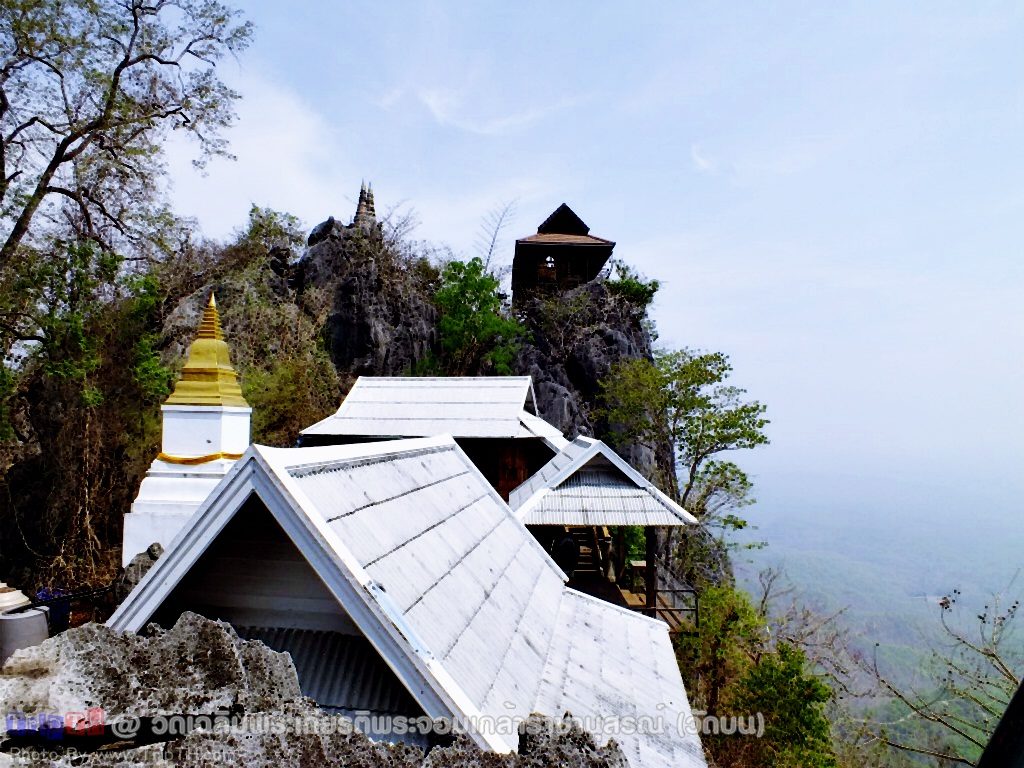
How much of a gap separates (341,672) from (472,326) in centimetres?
2296

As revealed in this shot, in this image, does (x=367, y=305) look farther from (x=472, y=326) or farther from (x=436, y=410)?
(x=436, y=410)

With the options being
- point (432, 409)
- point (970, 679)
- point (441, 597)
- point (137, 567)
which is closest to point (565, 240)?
point (432, 409)

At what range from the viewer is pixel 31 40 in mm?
10703

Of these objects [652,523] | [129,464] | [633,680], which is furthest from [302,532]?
[129,464]

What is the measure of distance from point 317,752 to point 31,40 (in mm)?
15072

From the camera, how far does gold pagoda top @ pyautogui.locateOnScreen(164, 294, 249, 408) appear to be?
23.8 feet

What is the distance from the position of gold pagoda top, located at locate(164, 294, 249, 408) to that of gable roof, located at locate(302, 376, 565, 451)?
6595 mm

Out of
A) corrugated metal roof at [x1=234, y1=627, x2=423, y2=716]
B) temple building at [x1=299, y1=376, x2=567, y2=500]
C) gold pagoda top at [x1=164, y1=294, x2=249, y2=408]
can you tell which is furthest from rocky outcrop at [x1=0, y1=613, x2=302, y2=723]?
temple building at [x1=299, y1=376, x2=567, y2=500]

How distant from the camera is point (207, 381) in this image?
289 inches

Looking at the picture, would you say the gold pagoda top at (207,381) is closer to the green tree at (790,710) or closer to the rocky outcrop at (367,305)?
the green tree at (790,710)

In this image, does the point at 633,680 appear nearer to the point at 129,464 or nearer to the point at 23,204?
the point at 129,464

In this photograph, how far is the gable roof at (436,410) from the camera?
1416 cm

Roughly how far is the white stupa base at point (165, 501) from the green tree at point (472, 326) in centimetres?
1847

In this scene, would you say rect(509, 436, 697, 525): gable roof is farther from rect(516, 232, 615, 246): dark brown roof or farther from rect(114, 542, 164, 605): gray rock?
rect(516, 232, 615, 246): dark brown roof
